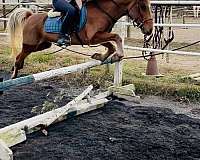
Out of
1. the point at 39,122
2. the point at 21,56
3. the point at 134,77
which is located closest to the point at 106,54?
the point at 39,122

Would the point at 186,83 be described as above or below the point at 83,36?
below

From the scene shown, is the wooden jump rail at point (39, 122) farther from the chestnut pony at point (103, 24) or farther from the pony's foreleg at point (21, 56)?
the pony's foreleg at point (21, 56)

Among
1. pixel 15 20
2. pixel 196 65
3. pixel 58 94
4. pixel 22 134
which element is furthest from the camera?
pixel 196 65

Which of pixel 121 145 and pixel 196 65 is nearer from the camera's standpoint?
pixel 121 145

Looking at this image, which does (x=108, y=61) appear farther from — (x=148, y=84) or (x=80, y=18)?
(x=148, y=84)

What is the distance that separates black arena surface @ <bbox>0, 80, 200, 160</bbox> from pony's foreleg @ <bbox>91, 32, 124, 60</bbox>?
36.3 inches

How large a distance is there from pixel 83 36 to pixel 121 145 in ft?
6.59

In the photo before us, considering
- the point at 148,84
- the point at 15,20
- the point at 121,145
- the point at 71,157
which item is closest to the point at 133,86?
the point at 148,84

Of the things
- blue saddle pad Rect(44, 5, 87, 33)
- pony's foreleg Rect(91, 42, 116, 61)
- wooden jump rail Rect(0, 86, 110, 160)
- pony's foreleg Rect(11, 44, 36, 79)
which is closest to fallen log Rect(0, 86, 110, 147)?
wooden jump rail Rect(0, 86, 110, 160)

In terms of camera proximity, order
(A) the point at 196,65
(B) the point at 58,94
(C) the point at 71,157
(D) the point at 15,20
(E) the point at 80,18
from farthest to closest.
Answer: (A) the point at 196,65 → (B) the point at 58,94 → (D) the point at 15,20 → (E) the point at 80,18 → (C) the point at 71,157

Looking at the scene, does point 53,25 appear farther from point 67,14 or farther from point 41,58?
point 41,58

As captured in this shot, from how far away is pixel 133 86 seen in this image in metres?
7.43

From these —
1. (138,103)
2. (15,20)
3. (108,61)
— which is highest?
(15,20)

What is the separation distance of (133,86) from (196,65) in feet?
13.2
